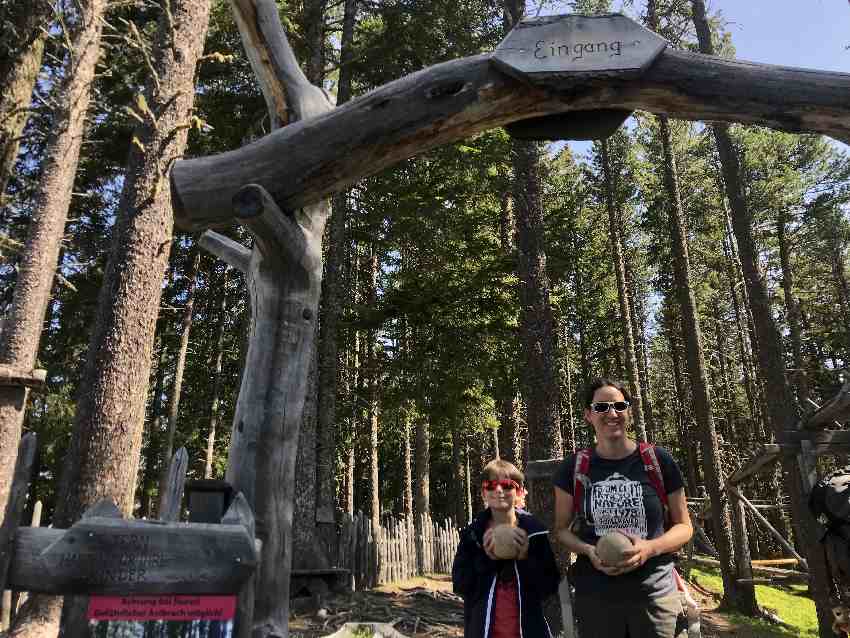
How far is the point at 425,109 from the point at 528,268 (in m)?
6.90

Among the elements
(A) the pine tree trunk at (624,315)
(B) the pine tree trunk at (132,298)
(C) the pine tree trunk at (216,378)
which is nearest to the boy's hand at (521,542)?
(B) the pine tree trunk at (132,298)

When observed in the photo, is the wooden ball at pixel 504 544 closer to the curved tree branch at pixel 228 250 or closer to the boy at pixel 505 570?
the boy at pixel 505 570

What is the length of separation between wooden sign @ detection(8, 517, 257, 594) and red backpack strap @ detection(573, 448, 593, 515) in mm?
1626

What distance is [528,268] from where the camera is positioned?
32.0 feet

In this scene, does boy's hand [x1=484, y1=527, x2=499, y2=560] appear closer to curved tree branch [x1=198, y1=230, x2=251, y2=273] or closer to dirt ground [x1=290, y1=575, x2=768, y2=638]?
curved tree branch [x1=198, y1=230, x2=251, y2=273]

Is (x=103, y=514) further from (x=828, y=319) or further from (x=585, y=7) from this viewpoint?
(x=828, y=319)

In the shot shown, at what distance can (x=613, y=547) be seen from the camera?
2691 mm

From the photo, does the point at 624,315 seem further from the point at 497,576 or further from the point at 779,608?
the point at 497,576

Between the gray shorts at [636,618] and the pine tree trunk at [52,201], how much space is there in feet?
26.7

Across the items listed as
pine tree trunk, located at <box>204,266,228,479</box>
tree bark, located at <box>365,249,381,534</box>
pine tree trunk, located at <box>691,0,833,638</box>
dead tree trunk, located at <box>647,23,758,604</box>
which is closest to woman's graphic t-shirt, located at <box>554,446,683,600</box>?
pine tree trunk, located at <box>691,0,833,638</box>

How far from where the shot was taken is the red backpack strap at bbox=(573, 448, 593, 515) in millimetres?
3059

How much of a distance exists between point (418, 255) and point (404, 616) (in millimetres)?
8669

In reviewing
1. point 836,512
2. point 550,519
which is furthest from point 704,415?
point 836,512

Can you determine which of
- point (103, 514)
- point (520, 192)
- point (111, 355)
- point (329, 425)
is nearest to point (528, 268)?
point (520, 192)
